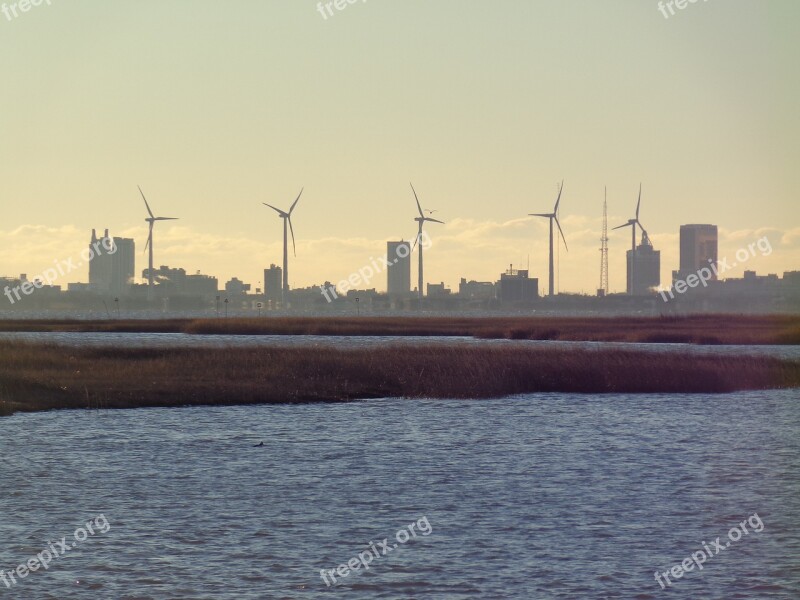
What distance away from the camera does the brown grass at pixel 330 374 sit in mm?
57594

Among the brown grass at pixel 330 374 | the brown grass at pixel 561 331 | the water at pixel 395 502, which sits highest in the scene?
the brown grass at pixel 561 331

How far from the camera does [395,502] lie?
105 ft

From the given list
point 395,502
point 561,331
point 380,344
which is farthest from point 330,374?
point 561,331

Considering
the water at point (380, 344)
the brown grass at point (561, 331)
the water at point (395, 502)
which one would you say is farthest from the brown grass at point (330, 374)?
the brown grass at point (561, 331)

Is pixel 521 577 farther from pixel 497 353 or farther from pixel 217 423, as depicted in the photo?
pixel 497 353

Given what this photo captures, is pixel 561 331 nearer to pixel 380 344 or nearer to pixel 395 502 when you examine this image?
pixel 380 344

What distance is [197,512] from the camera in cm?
3039

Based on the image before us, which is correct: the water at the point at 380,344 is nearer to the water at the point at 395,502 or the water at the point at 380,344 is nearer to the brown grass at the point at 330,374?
the brown grass at the point at 330,374

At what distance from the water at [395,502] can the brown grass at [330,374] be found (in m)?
4.26

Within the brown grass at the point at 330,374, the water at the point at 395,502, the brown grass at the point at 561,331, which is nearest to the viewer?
the water at the point at 395,502

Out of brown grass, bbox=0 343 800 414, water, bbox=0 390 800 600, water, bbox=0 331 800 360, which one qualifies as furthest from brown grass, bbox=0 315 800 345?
water, bbox=0 390 800 600

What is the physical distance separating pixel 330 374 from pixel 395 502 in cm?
3712

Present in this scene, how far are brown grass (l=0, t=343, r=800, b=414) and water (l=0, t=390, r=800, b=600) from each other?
4.26m

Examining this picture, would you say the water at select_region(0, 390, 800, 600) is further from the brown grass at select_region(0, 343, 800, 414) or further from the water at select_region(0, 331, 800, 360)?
the water at select_region(0, 331, 800, 360)
